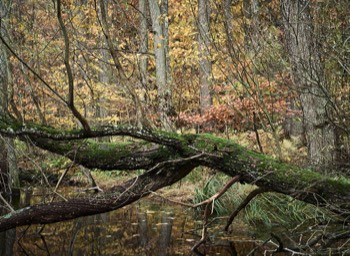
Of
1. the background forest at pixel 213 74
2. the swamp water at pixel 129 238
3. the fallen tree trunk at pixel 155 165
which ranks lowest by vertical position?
the swamp water at pixel 129 238

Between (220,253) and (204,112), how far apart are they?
30.0ft

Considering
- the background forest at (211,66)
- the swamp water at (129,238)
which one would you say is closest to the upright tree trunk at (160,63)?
the background forest at (211,66)

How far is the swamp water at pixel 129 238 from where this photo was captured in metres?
6.82

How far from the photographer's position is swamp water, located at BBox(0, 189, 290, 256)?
6.82 metres

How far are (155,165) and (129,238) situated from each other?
90.6 inches

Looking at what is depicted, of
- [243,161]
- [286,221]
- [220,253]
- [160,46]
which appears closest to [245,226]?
[286,221]

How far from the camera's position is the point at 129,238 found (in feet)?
25.2

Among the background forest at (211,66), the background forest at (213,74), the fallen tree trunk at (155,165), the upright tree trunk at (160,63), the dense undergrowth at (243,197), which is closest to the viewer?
the fallen tree trunk at (155,165)

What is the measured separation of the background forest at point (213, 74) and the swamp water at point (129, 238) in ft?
4.52

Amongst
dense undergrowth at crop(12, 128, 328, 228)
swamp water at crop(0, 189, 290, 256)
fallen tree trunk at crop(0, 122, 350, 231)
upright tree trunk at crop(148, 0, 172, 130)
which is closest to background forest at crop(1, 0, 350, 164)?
upright tree trunk at crop(148, 0, 172, 130)

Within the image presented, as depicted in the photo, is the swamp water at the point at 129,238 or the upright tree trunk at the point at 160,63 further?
the upright tree trunk at the point at 160,63

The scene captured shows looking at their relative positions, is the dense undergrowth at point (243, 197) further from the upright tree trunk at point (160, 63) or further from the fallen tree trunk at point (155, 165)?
the upright tree trunk at point (160, 63)

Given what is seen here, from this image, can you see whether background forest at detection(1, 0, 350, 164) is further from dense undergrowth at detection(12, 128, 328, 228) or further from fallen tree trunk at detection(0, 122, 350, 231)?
dense undergrowth at detection(12, 128, 328, 228)

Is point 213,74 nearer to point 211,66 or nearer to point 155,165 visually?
point 211,66
